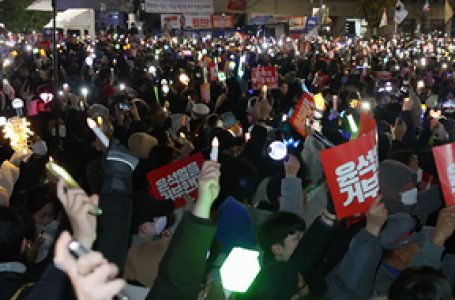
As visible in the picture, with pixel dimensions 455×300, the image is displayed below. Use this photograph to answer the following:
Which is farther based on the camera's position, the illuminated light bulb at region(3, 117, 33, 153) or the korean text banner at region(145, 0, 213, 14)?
the korean text banner at region(145, 0, 213, 14)

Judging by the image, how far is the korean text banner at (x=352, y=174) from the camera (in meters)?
3.80

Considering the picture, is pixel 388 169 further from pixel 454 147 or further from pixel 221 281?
pixel 221 281

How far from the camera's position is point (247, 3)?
4753 cm

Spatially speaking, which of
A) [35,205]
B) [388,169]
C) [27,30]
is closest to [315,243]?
[388,169]

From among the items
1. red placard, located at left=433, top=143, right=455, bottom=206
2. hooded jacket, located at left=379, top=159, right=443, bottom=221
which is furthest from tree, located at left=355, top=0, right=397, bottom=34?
red placard, located at left=433, top=143, right=455, bottom=206

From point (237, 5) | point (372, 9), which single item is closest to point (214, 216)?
point (237, 5)

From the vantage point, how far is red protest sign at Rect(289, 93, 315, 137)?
776 cm

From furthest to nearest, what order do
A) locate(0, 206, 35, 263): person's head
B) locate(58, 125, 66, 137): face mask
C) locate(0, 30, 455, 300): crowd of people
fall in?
locate(58, 125, 66, 137): face mask → locate(0, 206, 35, 263): person's head → locate(0, 30, 455, 300): crowd of people

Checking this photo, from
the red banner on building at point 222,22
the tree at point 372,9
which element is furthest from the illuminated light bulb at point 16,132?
the tree at point 372,9

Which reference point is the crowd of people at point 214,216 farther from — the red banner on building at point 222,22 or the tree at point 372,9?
the tree at point 372,9

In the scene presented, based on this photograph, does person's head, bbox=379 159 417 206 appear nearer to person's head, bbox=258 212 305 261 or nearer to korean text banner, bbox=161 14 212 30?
person's head, bbox=258 212 305 261

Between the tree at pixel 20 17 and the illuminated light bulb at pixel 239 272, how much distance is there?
4618 centimetres

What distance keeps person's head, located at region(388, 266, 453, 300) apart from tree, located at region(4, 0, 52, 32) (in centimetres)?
4686

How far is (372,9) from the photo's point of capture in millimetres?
54000
